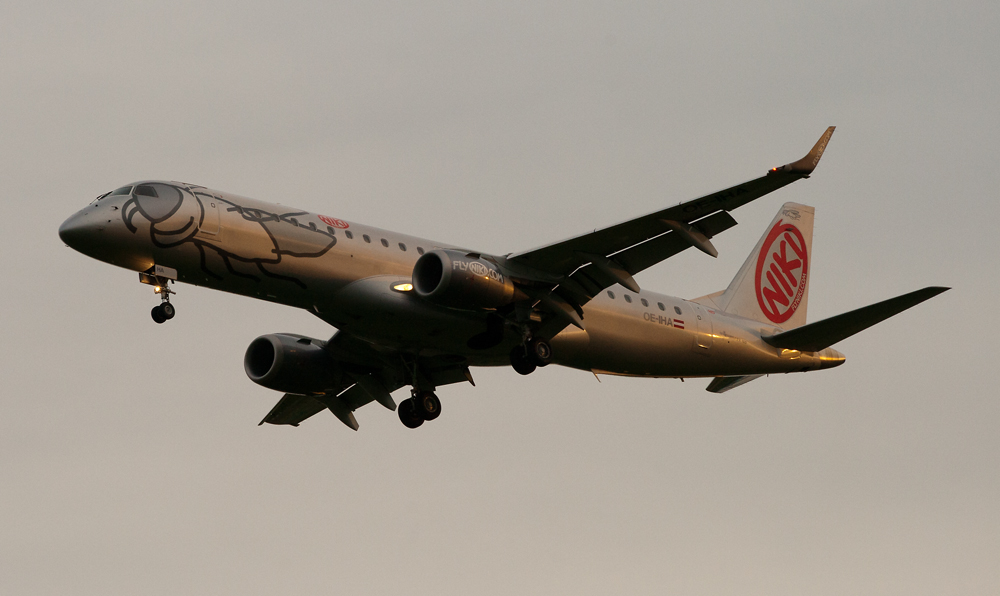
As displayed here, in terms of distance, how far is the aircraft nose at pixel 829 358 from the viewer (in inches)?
1490

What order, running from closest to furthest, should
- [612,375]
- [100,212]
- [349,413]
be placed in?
[100,212], [612,375], [349,413]

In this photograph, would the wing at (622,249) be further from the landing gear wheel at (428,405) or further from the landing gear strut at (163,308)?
the landing gear strut at (163,308)

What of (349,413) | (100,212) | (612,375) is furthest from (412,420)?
(100,212)

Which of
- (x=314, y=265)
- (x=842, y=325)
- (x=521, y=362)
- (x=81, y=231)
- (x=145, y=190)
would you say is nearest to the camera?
(x=81, y=231)

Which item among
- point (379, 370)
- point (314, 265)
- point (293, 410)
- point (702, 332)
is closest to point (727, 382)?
point (702, 332)

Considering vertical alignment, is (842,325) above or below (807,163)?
below

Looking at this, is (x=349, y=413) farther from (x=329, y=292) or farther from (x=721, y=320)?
(x=721, y=320)

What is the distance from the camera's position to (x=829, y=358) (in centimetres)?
3791

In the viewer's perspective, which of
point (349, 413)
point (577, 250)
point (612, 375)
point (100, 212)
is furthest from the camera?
point (349, 413)

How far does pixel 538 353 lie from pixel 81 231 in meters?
11.3

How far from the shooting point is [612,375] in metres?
35.9

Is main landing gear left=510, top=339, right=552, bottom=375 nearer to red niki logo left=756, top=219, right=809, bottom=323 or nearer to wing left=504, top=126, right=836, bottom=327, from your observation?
wing left=504, top=126, right=836, bottom=327

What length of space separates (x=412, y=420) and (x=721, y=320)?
932 cm

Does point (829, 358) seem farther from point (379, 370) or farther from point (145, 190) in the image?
point (145, 190)
